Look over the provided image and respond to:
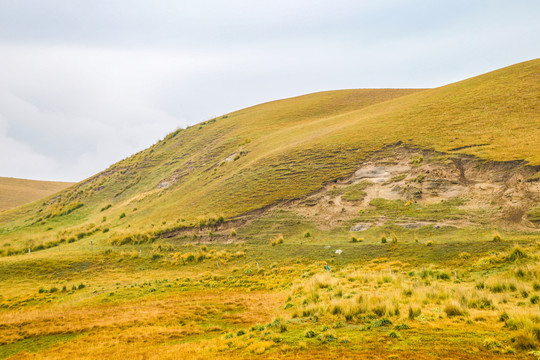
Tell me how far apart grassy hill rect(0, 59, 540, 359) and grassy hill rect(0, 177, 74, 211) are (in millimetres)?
48379

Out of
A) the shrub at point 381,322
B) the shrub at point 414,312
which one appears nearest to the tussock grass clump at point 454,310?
the shrub at point 414,312

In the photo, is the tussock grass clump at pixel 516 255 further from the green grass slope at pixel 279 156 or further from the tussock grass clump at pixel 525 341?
the green grass slope at pixel 279 156

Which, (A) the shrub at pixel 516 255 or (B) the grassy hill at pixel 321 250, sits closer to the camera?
(B) the grassy hill at pixel 321 250

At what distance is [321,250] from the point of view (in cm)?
2297

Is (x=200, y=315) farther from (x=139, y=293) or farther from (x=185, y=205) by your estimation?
(x=185, y=205)

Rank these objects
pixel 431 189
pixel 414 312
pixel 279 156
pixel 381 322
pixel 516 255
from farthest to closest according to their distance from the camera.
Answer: pixel 279 156, pixel 431 189, pixel 516 255, pixel 414 312, pixel 381 322

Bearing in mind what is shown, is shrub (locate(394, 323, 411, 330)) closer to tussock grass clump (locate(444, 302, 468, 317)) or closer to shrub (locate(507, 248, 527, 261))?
tussock grass clump (locate(444, 302, 468, 317))

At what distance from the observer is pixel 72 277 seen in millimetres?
23766

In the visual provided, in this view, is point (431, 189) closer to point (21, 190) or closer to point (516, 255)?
point (516, 255)

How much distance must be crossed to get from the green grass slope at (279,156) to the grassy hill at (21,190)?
3249cm

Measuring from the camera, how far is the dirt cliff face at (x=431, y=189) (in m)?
21.5

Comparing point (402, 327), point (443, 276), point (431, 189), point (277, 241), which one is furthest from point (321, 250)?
point (402, 327)

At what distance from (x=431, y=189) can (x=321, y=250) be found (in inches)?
454

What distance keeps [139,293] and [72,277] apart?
8722 mm
